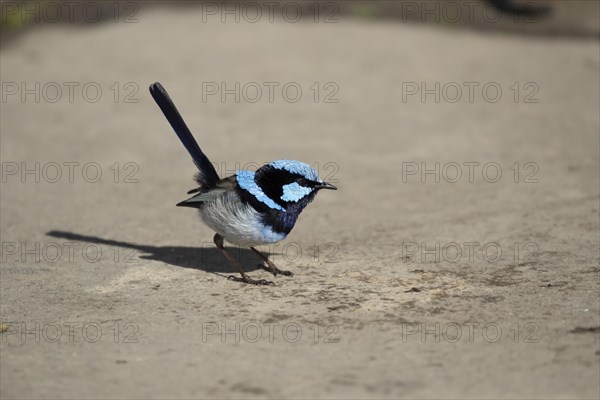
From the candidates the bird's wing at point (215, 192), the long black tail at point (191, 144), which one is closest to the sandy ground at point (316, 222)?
the bird's wing at point (215, 192)

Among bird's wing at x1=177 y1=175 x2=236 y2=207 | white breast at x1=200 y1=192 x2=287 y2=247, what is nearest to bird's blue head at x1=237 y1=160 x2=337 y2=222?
white breast at x1=200 y1=192 x2=287 y2=247

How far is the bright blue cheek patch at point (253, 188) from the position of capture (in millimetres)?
6227

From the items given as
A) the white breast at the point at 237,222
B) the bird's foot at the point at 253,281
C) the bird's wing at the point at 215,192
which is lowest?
the bird's foot at the point at 253,281

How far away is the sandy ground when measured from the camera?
501 centimetres

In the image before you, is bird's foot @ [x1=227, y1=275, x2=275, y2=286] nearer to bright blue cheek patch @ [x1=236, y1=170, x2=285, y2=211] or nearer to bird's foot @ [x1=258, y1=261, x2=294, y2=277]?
bird's foot @ [x1=258, y1=261, x2=294, y2=277]

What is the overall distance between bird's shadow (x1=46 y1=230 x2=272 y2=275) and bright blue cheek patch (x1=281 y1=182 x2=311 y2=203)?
32.4 inches

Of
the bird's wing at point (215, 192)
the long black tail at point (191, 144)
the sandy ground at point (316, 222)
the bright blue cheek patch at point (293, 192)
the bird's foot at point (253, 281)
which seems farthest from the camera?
the long black tail at point (191, 144)

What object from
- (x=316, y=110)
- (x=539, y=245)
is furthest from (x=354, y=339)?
(x=316, y=110)

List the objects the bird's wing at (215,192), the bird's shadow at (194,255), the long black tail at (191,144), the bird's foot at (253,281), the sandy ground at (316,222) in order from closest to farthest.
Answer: the sandy ground at (316,222)
the bird's foot at (253,281)
the bird's wing at (215,192)
the long black tail at (191,144)
the bird's shadow at (194,255)

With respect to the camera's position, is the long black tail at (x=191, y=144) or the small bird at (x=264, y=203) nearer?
the small bird at (x=264, y=203)

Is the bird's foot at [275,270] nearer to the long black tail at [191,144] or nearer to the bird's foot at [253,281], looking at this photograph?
the bird's foot at [253,281]

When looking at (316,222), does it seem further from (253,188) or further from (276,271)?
(253,188)

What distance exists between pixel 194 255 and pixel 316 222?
125 centimetres

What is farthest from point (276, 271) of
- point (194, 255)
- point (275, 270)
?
point (194, 255)
